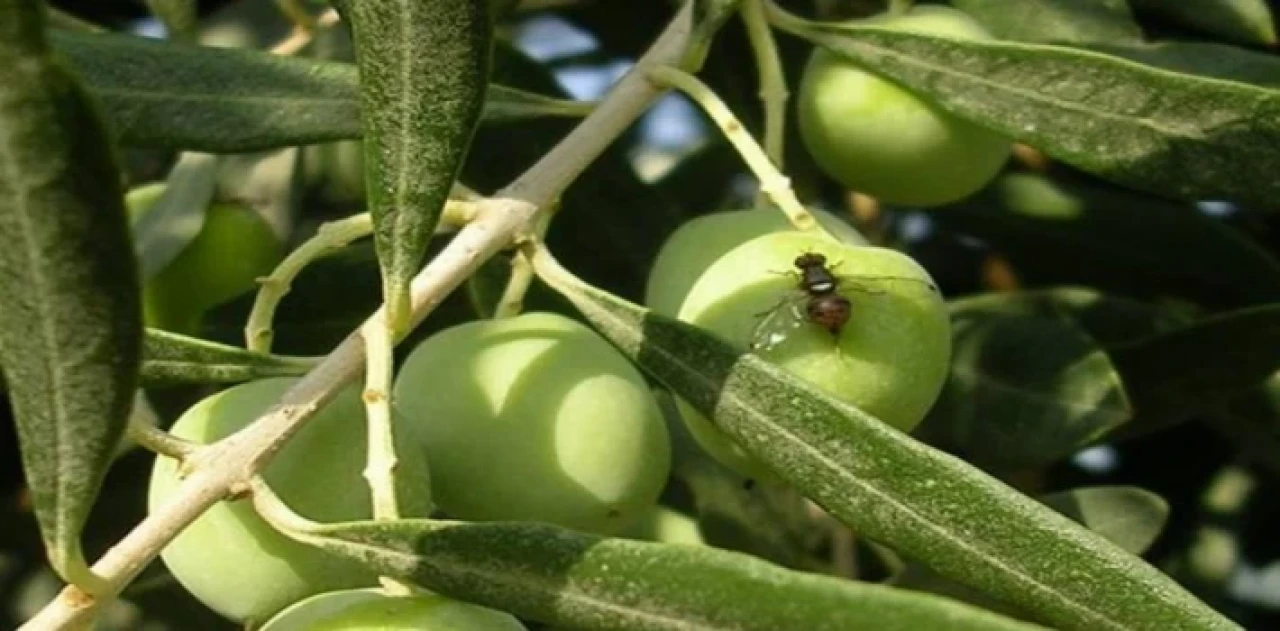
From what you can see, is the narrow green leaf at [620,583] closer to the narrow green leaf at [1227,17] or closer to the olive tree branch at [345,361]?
the olive tree branch at [345,361]

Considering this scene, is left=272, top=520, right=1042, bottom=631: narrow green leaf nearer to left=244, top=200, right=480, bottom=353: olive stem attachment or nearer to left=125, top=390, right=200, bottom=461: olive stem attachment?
left=125, top=390, right=200, bottom=461: olive stem attachment

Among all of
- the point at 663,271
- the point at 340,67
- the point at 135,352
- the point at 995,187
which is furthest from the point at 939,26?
the point at 135,352

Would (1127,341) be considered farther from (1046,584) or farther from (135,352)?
(135,352)

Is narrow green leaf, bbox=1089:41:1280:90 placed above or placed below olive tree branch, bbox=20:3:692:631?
above

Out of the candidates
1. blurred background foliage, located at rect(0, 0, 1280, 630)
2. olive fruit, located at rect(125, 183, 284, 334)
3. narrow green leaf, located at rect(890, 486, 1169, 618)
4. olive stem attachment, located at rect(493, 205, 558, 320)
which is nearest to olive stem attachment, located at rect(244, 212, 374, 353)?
olive stem attachment, located at rect(493, 205, 558, 320)

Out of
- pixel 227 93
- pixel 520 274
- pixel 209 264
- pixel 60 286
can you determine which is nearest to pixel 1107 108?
pixel 520 274

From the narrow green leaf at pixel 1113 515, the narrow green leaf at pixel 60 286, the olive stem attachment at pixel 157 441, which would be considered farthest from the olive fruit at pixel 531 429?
the narrow green leaf at pixel 1113 515
